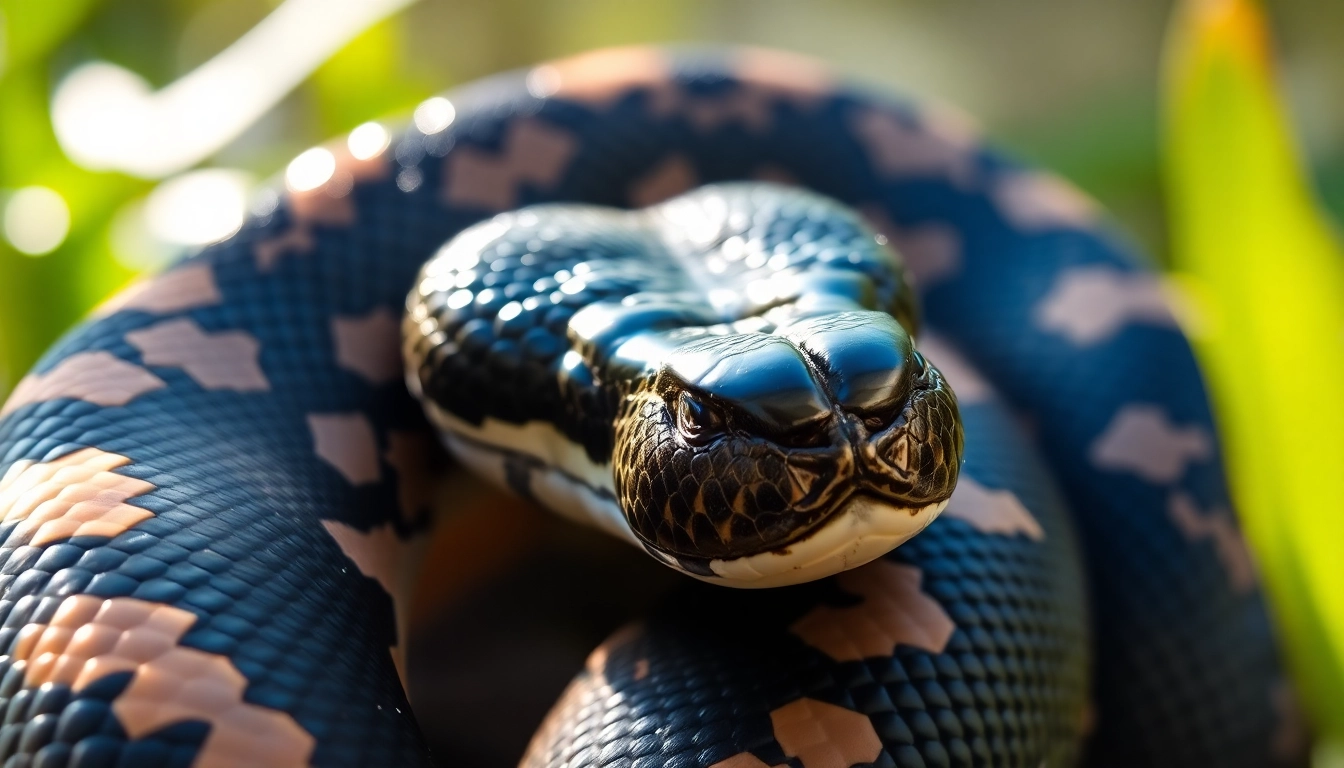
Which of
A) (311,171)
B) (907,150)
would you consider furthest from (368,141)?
(907,150)

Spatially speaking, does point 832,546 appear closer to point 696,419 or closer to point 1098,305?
point 696,419

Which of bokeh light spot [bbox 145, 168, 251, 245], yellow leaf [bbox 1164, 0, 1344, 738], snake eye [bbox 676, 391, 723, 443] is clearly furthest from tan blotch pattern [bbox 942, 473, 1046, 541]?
bokeh light spot [bbox 145, 168, 251, 245]

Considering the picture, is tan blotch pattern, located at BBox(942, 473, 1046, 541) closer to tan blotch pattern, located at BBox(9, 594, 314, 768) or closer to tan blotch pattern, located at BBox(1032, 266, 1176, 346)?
tan blotch pattern, located at BBox(1032, 266, 1176, 346)

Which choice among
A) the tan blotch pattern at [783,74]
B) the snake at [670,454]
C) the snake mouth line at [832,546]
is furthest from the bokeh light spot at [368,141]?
the snake mouth line at [832,546]

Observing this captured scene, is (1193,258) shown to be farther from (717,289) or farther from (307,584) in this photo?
(307,584)

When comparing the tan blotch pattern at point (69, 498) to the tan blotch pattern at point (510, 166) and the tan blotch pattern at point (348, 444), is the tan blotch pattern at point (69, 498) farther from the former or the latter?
the tan blotch pattern at point (510, 166)
